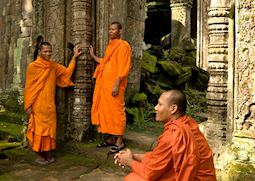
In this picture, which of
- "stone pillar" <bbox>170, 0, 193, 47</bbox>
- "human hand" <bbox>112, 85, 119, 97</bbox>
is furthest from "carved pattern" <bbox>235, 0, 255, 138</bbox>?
"stone pillar" <bbox>170, 0, 193, 47</bbox>

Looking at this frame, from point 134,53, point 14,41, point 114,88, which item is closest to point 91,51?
point 114,88

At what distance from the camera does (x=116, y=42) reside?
4965 millimetres

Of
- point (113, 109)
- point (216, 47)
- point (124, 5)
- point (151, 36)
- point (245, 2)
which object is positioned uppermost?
point (151, 36)

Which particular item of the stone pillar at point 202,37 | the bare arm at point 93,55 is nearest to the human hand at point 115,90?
the bare arm at point 93,55

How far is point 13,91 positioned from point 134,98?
8.16ft

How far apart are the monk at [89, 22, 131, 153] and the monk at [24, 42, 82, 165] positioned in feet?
2.37

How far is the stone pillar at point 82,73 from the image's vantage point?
5391 mm

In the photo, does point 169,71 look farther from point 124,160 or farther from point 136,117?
point 124,160

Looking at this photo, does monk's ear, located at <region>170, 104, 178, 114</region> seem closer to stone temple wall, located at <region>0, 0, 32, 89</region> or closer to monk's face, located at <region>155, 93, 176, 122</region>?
monk's face, located at <region>155, 93, 176, 122</region>

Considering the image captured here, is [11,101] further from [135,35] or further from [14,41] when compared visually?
[135,35]

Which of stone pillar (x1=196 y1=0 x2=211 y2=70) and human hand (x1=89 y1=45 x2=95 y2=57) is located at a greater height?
stone pillar (x1=196 y1=0 x2=211 y2=70)

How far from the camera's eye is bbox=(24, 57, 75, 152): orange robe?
4821 millimetres

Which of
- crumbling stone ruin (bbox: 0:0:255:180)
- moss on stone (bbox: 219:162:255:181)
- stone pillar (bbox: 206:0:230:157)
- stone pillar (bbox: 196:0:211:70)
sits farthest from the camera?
stone pillar (bbox: 196:0:211:70)

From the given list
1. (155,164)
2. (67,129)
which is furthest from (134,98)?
(155,164)
